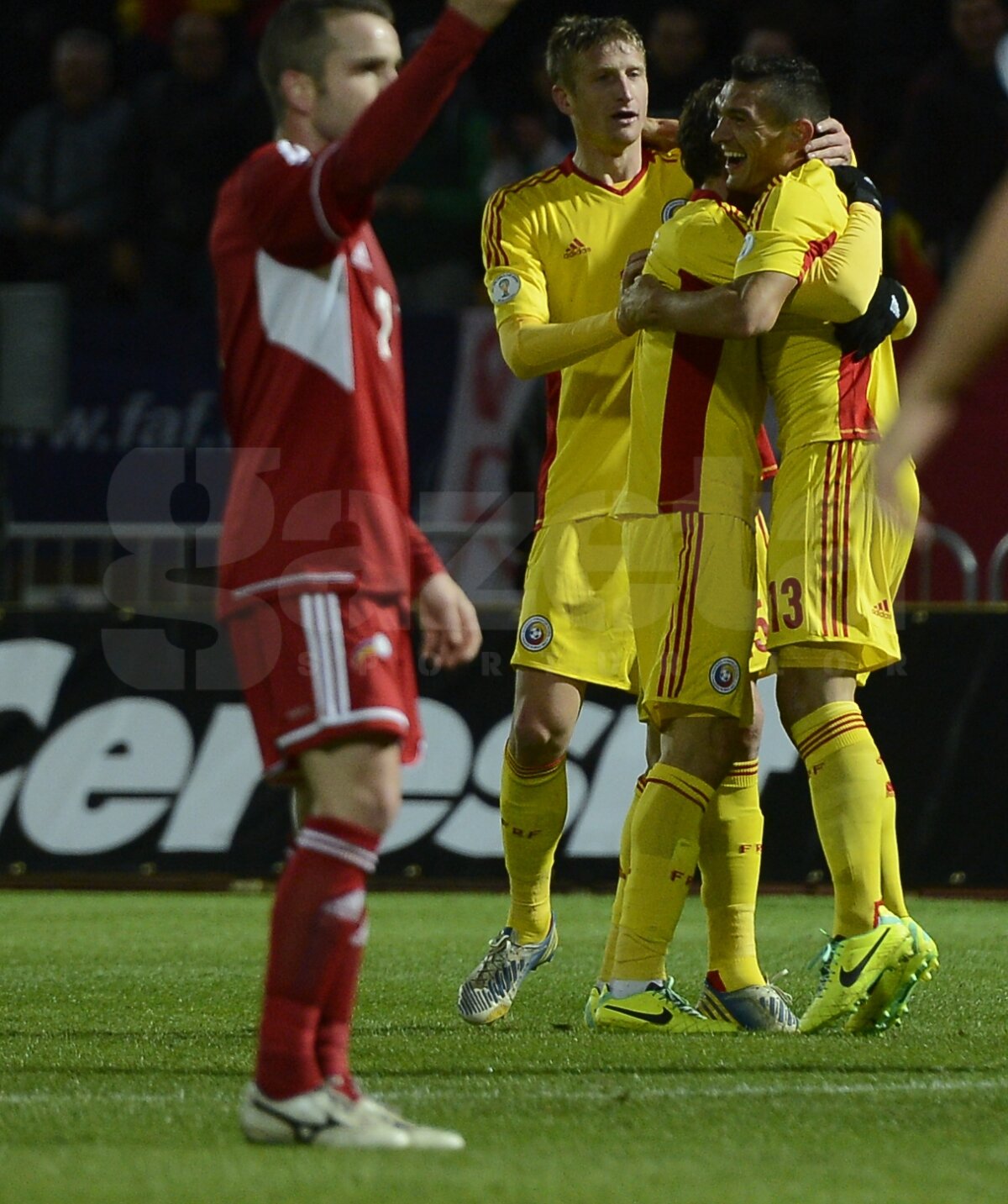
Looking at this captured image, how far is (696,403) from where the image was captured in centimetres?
532

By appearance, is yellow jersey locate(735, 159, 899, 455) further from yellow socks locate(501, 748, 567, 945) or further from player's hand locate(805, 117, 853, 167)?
yellow socks locate(501, 748, 567, 945)

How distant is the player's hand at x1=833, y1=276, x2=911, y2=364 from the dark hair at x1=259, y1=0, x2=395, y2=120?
6.27 feet

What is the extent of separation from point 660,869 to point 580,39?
233 centimetres

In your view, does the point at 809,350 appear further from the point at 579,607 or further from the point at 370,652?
the point at 370,652

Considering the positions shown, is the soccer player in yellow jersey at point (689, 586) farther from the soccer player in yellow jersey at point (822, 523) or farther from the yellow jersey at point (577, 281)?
the yellow jersey at point (577, 281)

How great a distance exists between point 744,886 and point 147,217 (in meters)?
9.36

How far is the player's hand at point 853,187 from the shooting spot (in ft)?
17.6

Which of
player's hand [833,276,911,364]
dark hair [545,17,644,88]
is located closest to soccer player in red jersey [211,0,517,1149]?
player's hand [833,276,911,364]

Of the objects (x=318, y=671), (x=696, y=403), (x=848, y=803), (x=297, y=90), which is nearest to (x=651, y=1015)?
(x=848, y=803)

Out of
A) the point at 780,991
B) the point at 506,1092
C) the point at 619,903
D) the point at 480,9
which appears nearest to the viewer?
the point at 480,9

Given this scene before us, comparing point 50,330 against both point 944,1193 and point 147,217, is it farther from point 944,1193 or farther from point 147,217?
point 944,1193

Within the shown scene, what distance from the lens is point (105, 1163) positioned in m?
3.35

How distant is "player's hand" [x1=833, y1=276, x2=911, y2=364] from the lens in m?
5.30

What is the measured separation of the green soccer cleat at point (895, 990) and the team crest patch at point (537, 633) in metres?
1.29
